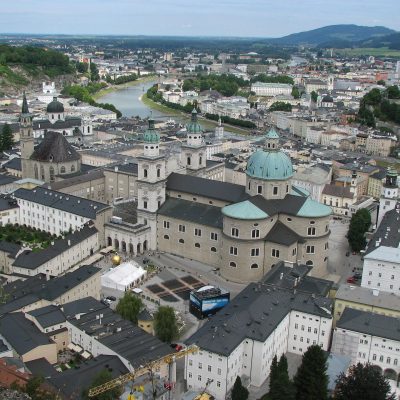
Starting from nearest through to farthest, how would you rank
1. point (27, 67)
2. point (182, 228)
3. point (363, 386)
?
point (363, 386) < point (182, 228) < point (27, 67)

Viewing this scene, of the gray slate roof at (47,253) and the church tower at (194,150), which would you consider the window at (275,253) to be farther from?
the gray slate roof at (47,253)

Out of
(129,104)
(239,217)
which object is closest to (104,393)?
(239,217)

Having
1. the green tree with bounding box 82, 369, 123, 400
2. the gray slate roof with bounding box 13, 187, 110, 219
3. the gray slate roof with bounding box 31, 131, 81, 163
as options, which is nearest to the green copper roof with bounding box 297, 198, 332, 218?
the gray slate roof with bounding box 13, 187, 110, 219

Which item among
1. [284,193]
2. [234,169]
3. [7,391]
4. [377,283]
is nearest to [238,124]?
[234,169]

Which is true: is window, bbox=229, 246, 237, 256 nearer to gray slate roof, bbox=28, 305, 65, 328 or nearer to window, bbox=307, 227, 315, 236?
window, bbox=307, 227, 315, 236

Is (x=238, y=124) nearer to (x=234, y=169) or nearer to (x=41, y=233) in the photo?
(x=234, y=169)

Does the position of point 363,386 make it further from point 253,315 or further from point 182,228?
point 182,228
